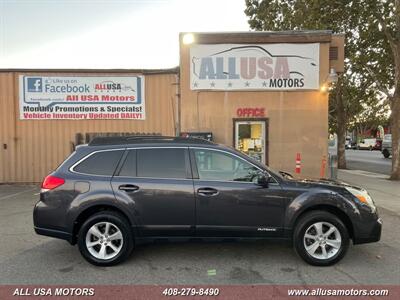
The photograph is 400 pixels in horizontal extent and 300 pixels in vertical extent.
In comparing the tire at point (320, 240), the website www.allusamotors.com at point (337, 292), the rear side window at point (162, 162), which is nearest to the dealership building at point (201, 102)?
the rear side window at point (162, 162)

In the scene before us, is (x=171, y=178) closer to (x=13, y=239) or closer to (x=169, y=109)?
(x=13, y=239)

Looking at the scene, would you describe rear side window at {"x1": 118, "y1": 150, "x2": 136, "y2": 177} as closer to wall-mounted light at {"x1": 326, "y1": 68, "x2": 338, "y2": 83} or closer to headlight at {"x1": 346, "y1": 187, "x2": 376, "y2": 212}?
headlight at {"x1": 346, "y1": 187, "x2": 376, "y2": 212}

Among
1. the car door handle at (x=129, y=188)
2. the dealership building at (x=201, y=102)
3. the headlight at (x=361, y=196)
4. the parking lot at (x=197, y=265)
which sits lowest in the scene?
the parking lot at (x=197, y=265)

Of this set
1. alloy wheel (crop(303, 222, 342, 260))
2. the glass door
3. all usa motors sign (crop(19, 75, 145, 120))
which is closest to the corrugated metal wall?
all usa motors sign (crop(19, 75, 145, 120))

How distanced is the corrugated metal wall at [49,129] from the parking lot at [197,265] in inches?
252

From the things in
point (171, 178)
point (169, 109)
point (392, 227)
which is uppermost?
point (169, 109)

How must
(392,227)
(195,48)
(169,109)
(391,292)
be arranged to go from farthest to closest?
(169,109) < (195,48) < (392,227) < (391,292)

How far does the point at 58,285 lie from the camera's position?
426 centimetres

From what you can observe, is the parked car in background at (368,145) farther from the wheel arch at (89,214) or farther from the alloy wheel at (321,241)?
the wheel arch at (89,214)

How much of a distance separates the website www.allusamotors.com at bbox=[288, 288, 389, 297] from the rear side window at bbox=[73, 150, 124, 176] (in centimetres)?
277

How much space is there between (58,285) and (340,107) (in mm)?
19164

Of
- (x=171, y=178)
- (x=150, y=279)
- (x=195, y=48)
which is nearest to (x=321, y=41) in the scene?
(x=195, y=48)

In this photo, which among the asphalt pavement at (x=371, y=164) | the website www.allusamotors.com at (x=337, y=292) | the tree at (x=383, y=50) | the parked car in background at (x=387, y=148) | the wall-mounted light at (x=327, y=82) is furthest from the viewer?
the parked car in background at (x=387, y=148)

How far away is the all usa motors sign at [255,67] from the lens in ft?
37.3
